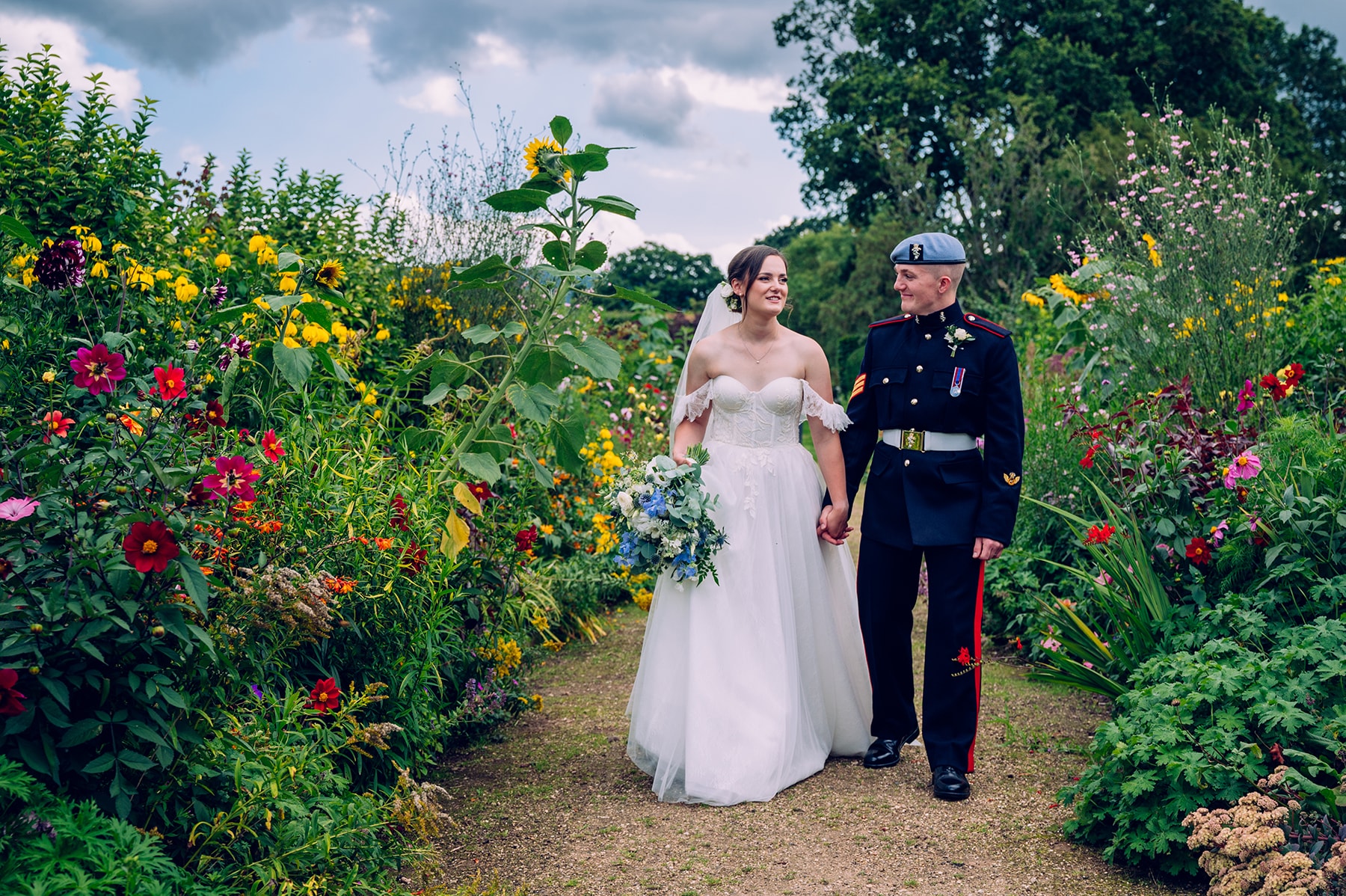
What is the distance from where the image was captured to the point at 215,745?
2346 mm

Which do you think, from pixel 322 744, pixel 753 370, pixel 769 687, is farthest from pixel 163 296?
pixel 769 687

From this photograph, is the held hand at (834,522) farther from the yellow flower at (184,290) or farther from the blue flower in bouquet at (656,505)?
the yellow flower at (184,290)

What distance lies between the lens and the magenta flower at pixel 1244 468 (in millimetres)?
3736

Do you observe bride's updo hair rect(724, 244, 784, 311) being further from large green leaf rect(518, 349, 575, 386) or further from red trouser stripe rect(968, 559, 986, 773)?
red trouser stripe rect(968, 559, 986, 773)

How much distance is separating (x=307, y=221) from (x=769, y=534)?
392 centimetres

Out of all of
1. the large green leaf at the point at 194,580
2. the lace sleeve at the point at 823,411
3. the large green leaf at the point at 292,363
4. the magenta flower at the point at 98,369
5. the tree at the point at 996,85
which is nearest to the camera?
the large green leaf at the point at 194,580

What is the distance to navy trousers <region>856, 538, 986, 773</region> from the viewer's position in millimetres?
3613

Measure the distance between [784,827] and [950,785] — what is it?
65 cm

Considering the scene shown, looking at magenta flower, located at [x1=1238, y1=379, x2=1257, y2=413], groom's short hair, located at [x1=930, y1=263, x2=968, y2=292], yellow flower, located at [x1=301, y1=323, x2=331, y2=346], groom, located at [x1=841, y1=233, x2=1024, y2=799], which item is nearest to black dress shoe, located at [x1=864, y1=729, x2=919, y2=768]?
groom, located at [x1=841, y1=233, x2=1024, y2=799]

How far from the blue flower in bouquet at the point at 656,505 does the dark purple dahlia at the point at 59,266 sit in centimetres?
194

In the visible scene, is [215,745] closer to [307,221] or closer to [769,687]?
[769,687]

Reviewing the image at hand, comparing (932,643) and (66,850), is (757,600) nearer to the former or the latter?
A: (932,643)

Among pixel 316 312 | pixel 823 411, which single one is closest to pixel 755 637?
pixel 823 411

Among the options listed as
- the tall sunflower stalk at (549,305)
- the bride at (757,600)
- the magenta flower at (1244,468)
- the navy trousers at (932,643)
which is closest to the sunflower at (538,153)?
the tall sunflower stalk at (549,305)
